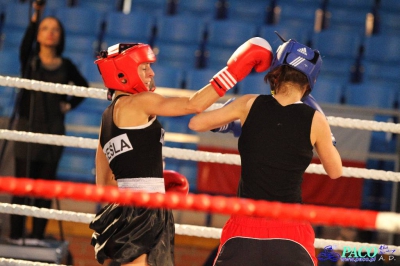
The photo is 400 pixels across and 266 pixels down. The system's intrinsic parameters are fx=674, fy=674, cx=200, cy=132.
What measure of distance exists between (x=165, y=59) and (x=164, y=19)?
407mm

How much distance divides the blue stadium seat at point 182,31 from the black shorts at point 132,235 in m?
4.19

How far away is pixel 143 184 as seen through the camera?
2.29m

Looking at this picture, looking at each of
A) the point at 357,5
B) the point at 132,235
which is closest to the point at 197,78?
the point at 357,5

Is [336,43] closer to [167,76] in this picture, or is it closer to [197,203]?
[167,76]

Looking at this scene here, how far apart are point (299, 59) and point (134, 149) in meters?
0.63

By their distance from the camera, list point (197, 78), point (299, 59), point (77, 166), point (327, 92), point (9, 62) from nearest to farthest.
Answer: point (299, 59) → point (77, 166) → point (327, 92) → point (197, 78) → point (9, 62)

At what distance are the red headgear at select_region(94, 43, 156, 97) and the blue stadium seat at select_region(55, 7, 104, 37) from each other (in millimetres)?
4221

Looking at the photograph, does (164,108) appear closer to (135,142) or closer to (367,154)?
(135,142)

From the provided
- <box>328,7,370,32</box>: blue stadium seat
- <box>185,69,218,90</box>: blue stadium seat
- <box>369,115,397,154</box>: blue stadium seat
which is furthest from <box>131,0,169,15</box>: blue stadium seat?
<box>369,115,397,154</box>: blue stadium seat

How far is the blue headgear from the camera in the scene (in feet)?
6.89

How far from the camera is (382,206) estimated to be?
4816 millimetres

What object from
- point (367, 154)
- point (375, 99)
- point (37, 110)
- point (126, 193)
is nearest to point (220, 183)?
point (367, 154)

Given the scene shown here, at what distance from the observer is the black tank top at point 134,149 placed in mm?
2275

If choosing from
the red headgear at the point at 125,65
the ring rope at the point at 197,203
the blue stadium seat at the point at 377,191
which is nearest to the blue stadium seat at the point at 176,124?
the blue stadium seat at the point at 377,191
